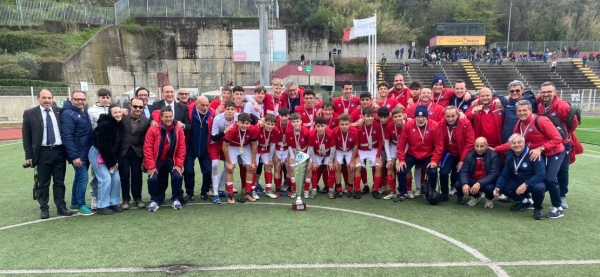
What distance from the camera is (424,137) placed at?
6.69 m

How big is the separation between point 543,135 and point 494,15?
60.6 m

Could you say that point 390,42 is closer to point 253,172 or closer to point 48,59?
point 48,59

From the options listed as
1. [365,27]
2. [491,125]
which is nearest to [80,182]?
[491,125]

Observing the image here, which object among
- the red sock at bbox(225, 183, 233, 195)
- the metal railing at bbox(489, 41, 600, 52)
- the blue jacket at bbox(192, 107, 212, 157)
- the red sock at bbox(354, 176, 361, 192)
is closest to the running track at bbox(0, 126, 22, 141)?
the blue jacket at bbox(192, 107, 212, 157)

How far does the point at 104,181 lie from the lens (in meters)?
6.21

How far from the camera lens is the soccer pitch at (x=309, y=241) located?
4.13 meters

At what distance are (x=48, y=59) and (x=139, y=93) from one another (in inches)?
975

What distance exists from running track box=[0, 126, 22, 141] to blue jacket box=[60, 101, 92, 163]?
13.7 m

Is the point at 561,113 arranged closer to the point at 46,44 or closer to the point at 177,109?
the point at 177,109

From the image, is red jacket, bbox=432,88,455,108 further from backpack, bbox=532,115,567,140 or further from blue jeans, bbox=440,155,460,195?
backpack, bbox=532,115,567,140

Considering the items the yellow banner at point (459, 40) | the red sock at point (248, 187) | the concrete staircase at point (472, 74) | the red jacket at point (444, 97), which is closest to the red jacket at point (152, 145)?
the red sock at point (248, 187)

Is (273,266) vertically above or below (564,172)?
below

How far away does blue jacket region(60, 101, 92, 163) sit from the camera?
5.96 metres

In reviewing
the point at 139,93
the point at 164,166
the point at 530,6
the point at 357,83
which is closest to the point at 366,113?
the point at 164,166
